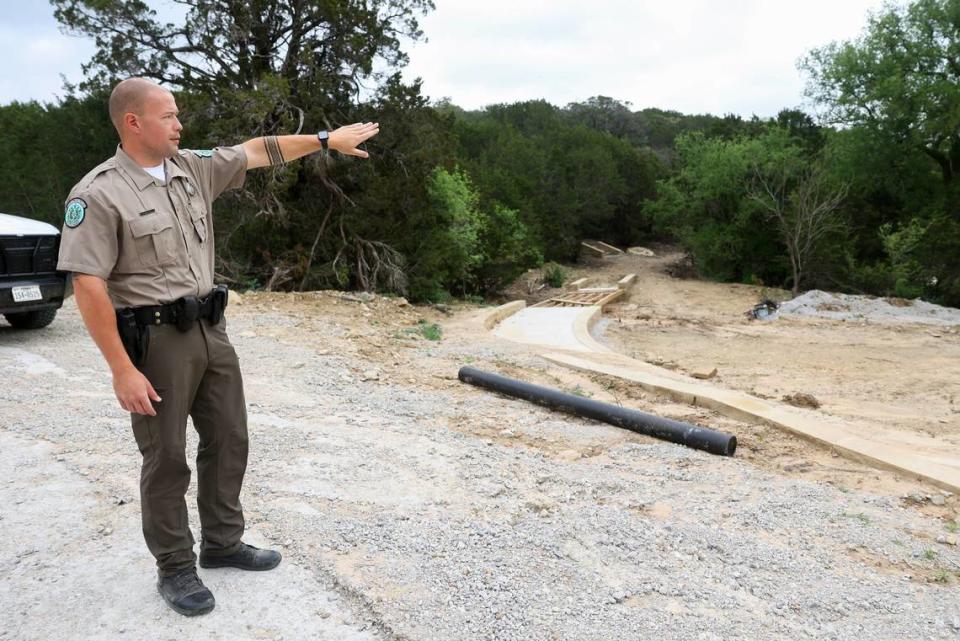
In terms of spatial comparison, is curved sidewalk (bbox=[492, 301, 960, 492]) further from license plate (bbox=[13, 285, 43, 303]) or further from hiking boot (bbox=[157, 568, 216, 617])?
license plate (bbox=[13, 285, 43, 303])

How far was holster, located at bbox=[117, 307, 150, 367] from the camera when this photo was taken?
228 cm

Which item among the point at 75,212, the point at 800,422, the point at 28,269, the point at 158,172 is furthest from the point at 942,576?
the point at 28,269

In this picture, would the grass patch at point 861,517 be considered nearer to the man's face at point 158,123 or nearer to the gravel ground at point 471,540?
the gravel ground at point 471,540

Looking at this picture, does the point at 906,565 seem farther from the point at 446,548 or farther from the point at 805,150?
the point at 805,150

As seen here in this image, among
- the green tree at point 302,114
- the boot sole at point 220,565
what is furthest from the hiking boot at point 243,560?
the green tree at point 302,114

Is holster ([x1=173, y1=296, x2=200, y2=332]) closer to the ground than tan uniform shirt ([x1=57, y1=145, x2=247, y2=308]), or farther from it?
closer to the ground

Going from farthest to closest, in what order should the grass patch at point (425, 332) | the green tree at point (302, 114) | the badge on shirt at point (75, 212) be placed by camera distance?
the green tree at point (302, 114)
the grass patch at point (425, 332)
the badge on shirt at point (75, 212)

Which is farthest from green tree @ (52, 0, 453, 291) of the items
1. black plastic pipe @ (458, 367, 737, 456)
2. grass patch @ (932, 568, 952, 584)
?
grass patch @ (932, 568, 952, 584)

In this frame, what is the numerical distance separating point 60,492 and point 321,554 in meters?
1.53

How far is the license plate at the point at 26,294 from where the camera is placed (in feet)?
21.2

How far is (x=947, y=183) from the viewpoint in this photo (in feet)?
75.7

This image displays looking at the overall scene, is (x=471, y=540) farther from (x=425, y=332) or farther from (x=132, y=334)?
(x=425, y=332)

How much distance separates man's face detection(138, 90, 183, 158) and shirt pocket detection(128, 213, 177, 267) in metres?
0.24

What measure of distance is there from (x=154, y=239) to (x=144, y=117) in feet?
1.34
